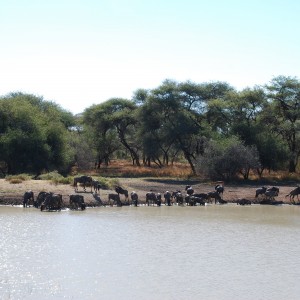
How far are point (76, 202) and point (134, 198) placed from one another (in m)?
4.25

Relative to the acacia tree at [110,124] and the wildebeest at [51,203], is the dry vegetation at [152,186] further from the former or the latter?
the acacia tree at [110,124]

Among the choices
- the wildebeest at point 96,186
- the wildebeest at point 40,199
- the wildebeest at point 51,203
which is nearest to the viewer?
the wildebeest at point 51,203

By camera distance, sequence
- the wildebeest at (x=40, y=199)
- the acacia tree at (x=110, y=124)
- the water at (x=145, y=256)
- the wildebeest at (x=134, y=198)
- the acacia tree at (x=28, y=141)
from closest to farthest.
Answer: the water at (x=145, y=256) < the wildebeest at (x=40, y=199) < the wildebeest at (x=134, y=198) < the acacia tree at (x=28, y=141) < the acacia tree at (x=110, y=124)

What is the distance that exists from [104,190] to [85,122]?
34497mm

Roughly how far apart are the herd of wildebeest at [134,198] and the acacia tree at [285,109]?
50.1 ft

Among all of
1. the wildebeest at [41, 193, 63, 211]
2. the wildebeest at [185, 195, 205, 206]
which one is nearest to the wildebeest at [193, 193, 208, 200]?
the wildebeest at [185, 195, 205, 206]

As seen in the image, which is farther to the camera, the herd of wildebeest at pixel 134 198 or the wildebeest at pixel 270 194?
the wildebeest at pixel 270 194

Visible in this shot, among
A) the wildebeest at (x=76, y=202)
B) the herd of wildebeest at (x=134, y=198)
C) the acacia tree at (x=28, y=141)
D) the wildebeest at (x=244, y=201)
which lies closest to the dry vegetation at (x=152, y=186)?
the herd of wildebeest at (x=134, y=198)

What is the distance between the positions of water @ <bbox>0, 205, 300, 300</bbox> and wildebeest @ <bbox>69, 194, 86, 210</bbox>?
1.67 metres

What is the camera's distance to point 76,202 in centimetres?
3112

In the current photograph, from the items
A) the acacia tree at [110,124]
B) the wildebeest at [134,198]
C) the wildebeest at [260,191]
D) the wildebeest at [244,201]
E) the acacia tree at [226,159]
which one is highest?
the acacia tree at [110,124]

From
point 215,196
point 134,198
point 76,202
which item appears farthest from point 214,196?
point 76,202

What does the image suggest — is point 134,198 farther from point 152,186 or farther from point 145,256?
point 145,256

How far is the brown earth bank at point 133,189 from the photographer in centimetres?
3319
